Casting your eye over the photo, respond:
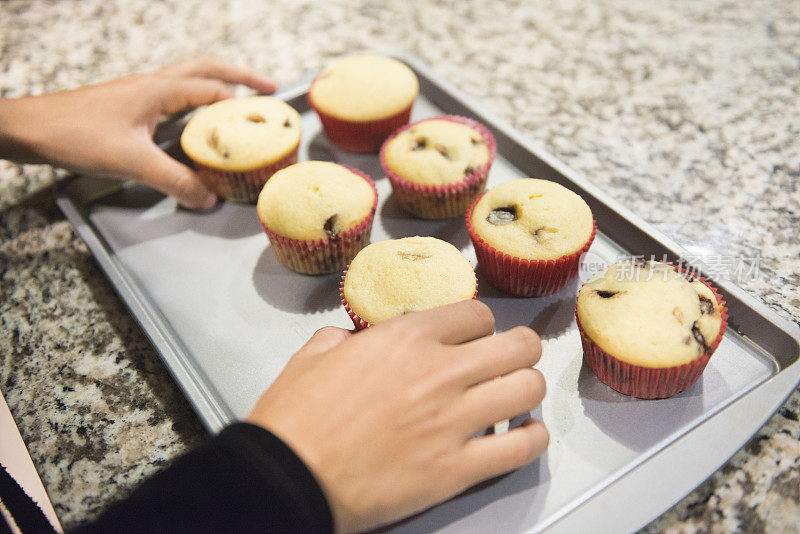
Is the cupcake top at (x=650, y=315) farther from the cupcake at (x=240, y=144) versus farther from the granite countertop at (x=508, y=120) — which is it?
the cupcake at (x=240, y=144)

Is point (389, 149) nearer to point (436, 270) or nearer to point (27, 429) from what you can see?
point (436, 270)

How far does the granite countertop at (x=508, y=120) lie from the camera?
1.09m

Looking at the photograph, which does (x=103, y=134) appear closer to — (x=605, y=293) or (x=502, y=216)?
(x=502, y=216)

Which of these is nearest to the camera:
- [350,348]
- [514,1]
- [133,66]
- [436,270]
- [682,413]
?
[350,348]

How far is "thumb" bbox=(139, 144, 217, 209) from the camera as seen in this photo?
4.87ft

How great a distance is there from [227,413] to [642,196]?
123cm

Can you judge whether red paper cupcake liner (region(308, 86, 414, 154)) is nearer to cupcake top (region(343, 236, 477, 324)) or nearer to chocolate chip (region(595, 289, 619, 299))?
cupcake top (region(343, 236, 477, 324))

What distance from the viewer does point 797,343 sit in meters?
1.10

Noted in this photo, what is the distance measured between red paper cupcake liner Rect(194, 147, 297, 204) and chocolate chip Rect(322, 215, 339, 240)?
313mm

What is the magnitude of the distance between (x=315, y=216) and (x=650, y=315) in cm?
79

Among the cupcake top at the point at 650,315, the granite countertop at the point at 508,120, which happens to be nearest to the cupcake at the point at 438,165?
the granite countertop at the point at 508,120

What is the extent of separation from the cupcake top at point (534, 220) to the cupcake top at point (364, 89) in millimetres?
516

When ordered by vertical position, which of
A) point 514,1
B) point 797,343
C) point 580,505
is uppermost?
point 514,1

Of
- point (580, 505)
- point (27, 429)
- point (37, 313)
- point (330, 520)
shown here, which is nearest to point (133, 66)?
point (37, 313)
